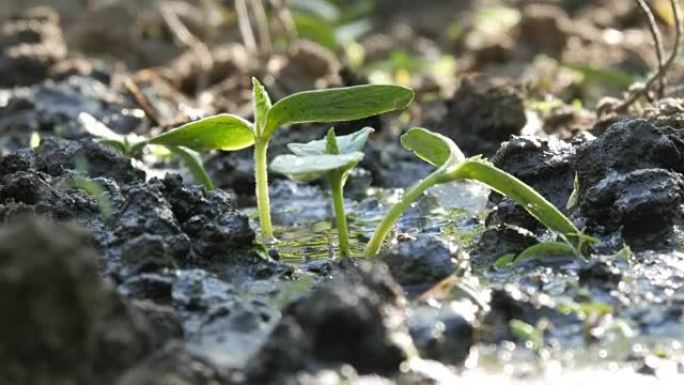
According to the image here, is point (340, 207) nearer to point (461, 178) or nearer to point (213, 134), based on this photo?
point (461, 178)

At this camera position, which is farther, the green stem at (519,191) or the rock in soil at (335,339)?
the green stem at (519,191)

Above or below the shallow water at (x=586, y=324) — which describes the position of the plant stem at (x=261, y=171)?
above

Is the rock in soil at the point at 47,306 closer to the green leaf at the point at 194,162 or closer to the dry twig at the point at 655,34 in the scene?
the green leaf at the point at 194,162

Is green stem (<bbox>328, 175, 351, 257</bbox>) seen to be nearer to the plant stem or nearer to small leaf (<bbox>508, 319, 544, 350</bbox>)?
the plant stem

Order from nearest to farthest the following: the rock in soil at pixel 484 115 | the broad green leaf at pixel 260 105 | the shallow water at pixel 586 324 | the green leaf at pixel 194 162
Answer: the shallow water at pixel 586 324, the broad green leaf at pixel 260 105, the green leaf at pixel 194 162, the rock in soil at pixel 484 115

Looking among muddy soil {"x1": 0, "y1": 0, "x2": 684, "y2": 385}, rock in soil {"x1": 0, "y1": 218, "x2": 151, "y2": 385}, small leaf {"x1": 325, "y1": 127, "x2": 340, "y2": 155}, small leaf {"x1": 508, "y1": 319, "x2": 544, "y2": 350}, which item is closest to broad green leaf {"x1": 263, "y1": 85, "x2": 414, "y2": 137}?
small leaf {"x1": 325, "y1": 127, "x2": 340, "y2": 155}

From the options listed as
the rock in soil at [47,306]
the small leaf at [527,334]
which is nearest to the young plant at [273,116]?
the small leaf at [527,334]
